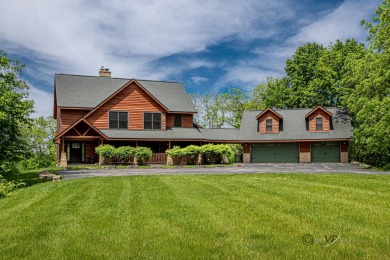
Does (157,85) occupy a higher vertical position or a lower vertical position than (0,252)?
Answer: higher

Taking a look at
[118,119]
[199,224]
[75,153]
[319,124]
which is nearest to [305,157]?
[319,124]

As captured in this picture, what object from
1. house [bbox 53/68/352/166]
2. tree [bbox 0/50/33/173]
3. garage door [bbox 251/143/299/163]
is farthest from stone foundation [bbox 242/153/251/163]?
tree [bbox 0/50/33/173]

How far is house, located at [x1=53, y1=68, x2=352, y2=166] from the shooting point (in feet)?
116

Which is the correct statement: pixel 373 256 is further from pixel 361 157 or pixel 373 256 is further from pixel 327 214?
pixel 361 157

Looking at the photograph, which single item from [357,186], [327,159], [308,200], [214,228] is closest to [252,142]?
[327,159]

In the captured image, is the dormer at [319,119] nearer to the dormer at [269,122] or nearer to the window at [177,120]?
the dormer at [269,122]

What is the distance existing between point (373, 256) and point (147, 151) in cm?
2812

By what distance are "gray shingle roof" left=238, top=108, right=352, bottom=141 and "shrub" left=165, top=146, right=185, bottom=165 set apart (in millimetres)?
9127

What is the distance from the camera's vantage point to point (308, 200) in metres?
9.84

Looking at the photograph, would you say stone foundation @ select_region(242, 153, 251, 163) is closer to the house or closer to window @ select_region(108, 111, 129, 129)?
the house

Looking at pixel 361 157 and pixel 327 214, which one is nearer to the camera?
pixel 327 214

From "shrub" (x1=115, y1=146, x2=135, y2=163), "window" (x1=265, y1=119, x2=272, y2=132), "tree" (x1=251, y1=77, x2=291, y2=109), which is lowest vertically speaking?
"shrub" (x1=115, y1=146, x2=135, y2=163)

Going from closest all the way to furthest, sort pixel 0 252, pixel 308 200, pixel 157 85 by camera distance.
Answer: pixel 0 252 → pixel 308 200 → pixel 157 85

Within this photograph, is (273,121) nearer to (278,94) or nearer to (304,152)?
(304,152)
